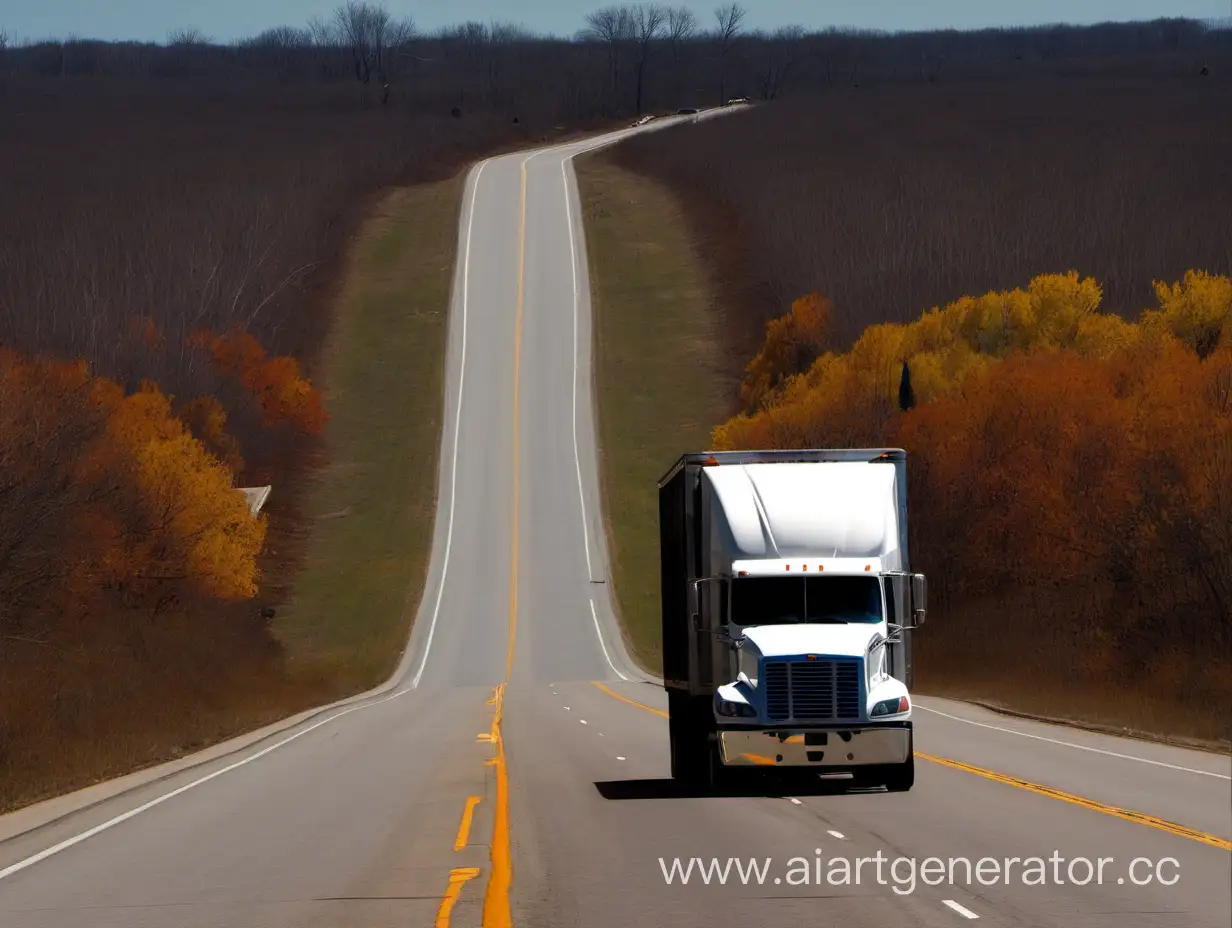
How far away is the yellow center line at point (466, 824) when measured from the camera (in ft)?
55.1

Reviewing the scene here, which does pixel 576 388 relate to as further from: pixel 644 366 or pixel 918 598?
pixel 918 598

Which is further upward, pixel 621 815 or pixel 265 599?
pixel 621 815

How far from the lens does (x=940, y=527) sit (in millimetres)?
65188

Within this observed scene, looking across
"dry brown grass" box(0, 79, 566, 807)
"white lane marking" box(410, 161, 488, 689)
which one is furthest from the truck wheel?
"white lane marking" box(410, 161, 488, 689)

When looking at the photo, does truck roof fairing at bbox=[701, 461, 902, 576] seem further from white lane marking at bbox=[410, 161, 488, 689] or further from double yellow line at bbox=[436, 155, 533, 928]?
white lane marking at bbox=[410, 161, 488, 689]

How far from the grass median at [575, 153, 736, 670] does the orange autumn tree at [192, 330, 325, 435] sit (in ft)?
57.4

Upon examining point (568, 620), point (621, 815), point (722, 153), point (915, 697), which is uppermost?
point (722, 153)

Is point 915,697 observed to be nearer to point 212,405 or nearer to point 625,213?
point 212,405

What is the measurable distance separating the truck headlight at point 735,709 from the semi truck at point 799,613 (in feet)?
0.04

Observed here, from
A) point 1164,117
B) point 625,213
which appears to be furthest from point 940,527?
point 1164,117

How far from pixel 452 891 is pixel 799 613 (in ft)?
24.6

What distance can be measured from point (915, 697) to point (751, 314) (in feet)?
247

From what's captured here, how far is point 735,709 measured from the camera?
19234mm

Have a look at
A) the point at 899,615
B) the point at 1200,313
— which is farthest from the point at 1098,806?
the point at 1200,313
